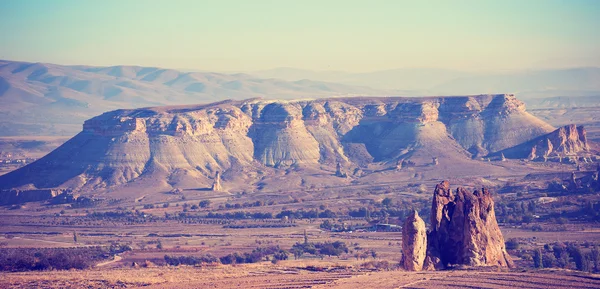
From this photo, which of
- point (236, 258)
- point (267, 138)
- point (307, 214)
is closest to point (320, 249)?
point (236, 258)

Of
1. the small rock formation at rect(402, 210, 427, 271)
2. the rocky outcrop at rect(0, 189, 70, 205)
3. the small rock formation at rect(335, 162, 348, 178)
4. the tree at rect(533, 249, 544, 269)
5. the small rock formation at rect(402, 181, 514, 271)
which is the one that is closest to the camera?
the small rock formation at rect(402, 210, 427, 271)

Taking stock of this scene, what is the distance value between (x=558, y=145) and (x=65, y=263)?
11409 centimetres

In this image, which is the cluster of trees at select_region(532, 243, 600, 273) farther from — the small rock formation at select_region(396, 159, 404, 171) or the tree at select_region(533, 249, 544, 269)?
the small rock formation at select_region(396, 159, 404, 171)

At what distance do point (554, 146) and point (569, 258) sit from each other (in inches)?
3686

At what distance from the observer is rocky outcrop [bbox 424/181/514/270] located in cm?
6391

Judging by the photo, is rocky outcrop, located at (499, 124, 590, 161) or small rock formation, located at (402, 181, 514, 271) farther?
rocky outcrop, located at (499, 124, 590, 161)

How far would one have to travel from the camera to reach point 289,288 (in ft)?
186

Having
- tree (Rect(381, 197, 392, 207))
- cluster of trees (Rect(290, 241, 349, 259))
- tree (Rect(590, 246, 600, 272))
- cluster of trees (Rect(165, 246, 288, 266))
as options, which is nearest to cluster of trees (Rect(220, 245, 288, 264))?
cluster of trees (Rect(165, 246, 288, 266))

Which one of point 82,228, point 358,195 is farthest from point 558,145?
point 82,228

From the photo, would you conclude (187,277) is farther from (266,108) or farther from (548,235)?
(266,108)

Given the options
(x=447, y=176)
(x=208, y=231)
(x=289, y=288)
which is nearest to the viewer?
(x=289, y=288)

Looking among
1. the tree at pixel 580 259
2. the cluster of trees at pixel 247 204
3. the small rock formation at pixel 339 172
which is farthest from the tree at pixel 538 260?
the small rock formation at pixel 339 172

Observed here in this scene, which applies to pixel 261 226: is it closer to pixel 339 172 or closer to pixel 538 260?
pixel 339 172

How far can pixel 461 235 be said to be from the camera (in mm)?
64625
